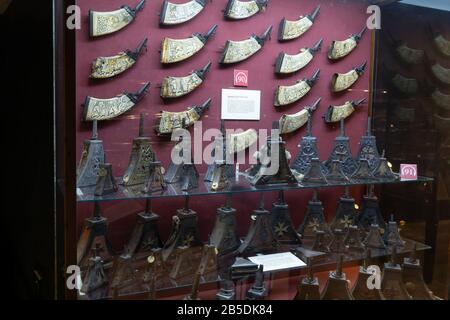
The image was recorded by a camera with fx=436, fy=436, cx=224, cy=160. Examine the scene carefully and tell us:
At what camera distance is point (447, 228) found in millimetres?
2047

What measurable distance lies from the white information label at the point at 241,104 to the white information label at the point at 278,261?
685 mm

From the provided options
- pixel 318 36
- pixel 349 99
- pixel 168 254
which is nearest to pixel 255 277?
pixel 168 254

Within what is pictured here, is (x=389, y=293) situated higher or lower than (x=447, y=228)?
lower

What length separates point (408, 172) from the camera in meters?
2.19

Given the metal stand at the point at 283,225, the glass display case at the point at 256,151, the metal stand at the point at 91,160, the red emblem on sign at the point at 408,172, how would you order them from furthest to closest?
the red emblem on sign at the point at 408,172 < the metal stand at the point at 283,225 < the glass display case at the point at 256,151 < the metal stand at the point at 91,160

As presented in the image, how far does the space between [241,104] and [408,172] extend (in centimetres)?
Answer: 90

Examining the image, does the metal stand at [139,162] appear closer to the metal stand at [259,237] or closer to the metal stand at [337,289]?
the metal stand at [259,237]

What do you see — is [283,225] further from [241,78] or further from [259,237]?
[241,78]

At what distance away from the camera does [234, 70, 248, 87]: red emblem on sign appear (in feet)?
7.06

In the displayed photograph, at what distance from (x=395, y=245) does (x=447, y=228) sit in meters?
0.25

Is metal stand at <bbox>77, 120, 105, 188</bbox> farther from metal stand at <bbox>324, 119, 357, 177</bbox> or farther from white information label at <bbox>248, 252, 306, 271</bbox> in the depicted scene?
metal stand at <bbox>324, 119, 357, 177</bbox>

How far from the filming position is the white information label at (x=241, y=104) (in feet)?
6.97
